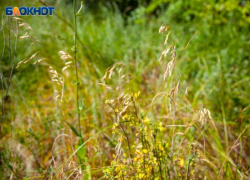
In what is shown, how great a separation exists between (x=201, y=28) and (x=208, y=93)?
1.22 m

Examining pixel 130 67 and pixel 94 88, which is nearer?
pixel 94 88

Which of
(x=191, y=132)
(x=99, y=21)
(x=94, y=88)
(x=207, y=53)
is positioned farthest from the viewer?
(x=99, y=21)

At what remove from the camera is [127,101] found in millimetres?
941

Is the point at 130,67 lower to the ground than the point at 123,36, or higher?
lower

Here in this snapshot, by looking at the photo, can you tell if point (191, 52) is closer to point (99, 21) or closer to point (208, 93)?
point (208, 93)

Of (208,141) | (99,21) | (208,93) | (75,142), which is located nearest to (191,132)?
(208,141)

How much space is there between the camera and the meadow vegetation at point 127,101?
1136mm

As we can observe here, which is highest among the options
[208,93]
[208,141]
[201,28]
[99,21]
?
[99,21]

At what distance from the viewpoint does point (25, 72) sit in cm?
284

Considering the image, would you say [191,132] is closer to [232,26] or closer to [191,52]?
[191,52]

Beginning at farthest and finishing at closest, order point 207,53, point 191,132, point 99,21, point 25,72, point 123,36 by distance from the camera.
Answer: point 99,21 → point 123,36 → point 25,72 → point 207,53 → point 191,132

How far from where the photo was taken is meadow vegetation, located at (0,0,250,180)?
1.14 meters

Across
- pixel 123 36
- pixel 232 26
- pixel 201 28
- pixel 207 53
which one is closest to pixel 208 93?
pixel 207 53

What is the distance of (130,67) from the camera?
271 cm
